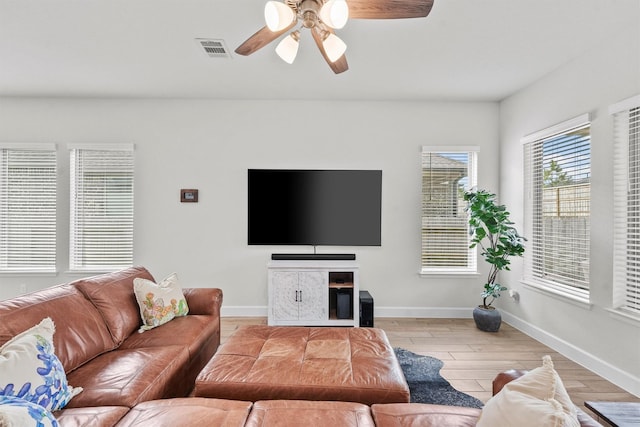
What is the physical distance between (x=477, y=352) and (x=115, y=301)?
3.07 meters

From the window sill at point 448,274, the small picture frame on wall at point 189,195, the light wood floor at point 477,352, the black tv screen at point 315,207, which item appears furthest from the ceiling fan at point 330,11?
the window sill at point 448,274

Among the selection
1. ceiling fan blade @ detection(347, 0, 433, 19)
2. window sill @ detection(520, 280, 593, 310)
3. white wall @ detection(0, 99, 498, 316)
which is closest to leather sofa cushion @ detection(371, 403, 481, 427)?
ceiling fan blade @ detection(347, 0, 433, 19)

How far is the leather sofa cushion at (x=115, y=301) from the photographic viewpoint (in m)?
2.09

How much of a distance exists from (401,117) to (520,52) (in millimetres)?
1427

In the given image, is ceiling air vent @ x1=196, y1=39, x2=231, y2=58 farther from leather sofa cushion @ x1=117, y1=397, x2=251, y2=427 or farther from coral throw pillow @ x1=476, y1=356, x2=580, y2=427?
coral throw pillow @ x1=476, y1=356, x2=580, y2=427

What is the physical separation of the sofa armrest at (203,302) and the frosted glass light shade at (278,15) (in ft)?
6.81

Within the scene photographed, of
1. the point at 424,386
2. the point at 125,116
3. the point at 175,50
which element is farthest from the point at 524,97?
the point at 125,116

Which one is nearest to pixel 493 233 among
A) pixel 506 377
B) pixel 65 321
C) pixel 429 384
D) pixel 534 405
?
pixel 429 384

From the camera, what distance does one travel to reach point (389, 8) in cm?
158

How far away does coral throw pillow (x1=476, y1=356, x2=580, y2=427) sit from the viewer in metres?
0.90

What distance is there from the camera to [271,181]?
3812mm

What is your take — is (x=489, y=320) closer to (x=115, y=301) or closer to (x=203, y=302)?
(x=203, y=302)

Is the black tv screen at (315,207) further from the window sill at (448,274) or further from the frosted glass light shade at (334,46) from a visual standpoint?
the frosted glass light shade at (334,46)

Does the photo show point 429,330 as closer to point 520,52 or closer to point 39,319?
point 520,52
